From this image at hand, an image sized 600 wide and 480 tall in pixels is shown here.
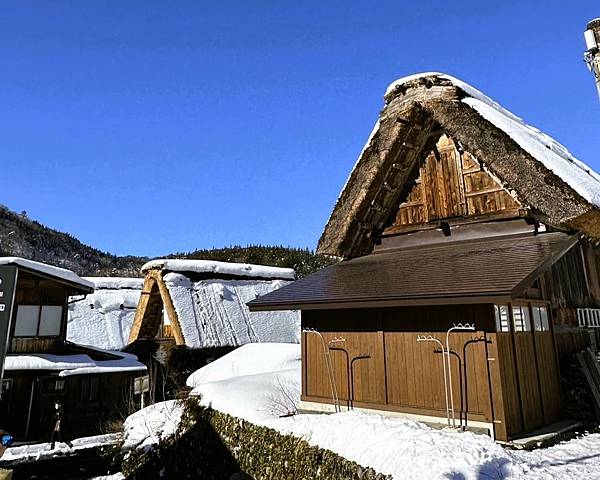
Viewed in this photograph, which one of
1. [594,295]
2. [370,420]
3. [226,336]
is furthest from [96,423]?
[594,295]

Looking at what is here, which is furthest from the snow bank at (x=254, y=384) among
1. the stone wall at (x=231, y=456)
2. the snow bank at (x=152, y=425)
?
the snow bank at (x=152, y=425)

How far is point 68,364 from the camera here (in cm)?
1441

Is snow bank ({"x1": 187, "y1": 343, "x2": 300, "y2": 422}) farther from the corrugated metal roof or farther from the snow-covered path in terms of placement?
the corrugated metal roof

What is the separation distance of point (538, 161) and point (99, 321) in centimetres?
2029

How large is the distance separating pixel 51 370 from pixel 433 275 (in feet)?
40.7

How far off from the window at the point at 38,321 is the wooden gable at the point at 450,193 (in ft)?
39.8

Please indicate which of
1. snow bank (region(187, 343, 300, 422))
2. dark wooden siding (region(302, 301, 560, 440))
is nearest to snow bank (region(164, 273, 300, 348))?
snow bank (region(187, 343, 300, 422))

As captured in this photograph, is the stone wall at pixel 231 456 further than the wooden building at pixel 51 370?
No

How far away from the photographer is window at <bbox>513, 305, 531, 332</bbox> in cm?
762

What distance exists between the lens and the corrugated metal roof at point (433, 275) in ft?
22.3

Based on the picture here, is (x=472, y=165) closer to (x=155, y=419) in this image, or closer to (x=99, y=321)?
(x=155, y=419)

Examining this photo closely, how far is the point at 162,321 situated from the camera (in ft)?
68.0

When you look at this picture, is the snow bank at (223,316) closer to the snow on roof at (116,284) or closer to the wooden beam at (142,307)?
the wooden beam at (142,307)

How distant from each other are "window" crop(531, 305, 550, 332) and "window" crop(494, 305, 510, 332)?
995 mm
